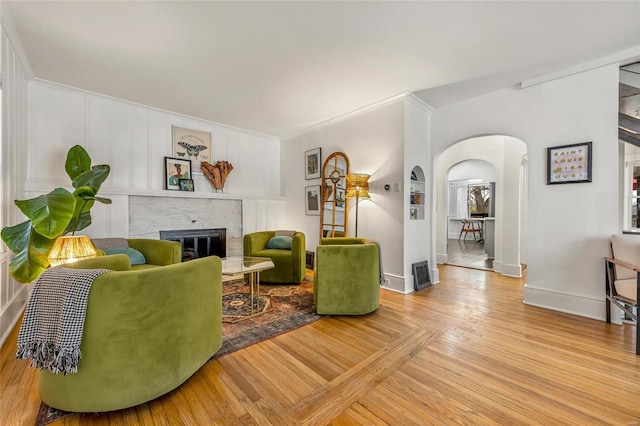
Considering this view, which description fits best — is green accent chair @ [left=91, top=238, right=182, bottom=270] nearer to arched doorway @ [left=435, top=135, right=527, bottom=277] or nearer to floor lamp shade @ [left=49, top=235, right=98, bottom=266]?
floor lamp shade @ [left=49, top=235, right=98, bottom=266]

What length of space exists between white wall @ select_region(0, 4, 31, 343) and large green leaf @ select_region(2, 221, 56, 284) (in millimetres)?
444

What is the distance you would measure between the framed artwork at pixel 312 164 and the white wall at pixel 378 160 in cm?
12

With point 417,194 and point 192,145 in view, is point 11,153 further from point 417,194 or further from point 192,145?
point 417,194

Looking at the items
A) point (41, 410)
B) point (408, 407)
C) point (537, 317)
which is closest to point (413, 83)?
point (537, 317)

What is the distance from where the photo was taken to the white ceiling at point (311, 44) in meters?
2.13

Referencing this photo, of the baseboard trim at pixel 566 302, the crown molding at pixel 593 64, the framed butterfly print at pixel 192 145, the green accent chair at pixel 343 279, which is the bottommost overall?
the baseboard trim at pixel 566 302

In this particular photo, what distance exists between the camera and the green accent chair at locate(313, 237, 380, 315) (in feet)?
9.29

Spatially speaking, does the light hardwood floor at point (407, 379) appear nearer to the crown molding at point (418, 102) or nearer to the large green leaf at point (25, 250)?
the large green leaf at point (25, 250)

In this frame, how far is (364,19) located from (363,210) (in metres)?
2.64

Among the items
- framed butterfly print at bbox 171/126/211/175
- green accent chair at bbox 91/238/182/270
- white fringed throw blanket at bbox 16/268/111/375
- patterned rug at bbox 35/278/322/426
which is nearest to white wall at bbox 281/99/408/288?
patterned rug at bbox 35/278/322/426

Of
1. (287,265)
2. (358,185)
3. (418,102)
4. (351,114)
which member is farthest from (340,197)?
(418,102)

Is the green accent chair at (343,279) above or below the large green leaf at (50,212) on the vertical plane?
below

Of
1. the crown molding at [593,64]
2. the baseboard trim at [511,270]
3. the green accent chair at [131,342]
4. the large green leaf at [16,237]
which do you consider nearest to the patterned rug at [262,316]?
the green accent chair at [131,342]

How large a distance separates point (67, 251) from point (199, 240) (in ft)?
8.27
